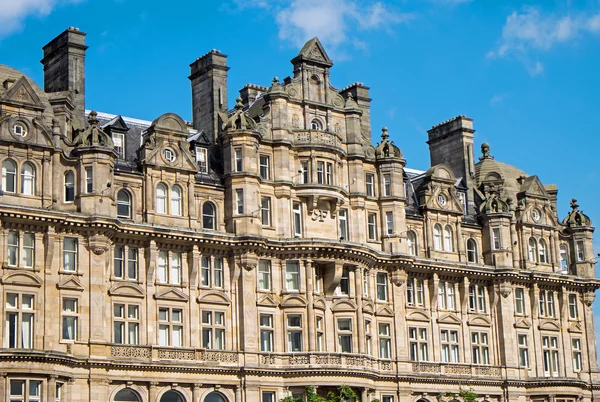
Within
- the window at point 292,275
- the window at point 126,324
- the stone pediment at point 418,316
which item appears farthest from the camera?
the stone pediment at point 418,316

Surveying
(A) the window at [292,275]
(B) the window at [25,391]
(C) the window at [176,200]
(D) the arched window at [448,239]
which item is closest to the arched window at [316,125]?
(A) the window at [292,275]

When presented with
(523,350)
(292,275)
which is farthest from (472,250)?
(292,275)

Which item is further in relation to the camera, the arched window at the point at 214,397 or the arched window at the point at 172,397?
the arched window at the point at 214,397

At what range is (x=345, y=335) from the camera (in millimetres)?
72625

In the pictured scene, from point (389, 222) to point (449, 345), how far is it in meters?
9.63

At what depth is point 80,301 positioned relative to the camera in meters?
63.9

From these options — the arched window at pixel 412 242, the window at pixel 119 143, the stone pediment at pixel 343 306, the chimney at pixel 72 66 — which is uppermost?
the chimney at pixel 72 66

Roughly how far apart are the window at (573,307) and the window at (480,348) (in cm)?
875

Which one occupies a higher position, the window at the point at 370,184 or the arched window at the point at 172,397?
the window at the point at 370,184

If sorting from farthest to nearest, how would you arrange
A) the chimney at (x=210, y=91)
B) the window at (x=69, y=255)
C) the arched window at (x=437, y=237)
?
1. the arched window at (x=437, y=237)
2. the chimney at (x=210, y=91)
3. the window at (x=69, y=255)

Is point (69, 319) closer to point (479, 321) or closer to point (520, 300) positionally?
point (479, 321)

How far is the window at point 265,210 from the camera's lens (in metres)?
72.2

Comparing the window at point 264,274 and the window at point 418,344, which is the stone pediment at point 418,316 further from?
the window at point 264,274

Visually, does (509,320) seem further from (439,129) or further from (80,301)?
(80,301)
